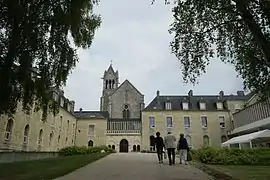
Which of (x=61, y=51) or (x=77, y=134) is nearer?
(x=61, y=51)

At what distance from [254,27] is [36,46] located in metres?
8.35

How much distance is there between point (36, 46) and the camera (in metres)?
11.7

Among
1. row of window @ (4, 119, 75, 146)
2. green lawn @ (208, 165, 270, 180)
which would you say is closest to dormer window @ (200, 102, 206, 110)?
row of window @ (4, 119, 75, 146)

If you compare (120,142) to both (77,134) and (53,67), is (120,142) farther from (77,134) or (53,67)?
Result: (53,67)

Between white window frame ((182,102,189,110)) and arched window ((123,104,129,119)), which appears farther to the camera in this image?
arched window ((123,104,129,119))

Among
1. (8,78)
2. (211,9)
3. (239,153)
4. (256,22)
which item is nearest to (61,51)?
(8,78)

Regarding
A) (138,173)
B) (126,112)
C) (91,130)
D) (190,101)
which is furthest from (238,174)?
(126,112)

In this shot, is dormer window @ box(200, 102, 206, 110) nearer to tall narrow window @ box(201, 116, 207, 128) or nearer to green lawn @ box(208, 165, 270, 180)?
tall narrow window @ box(201, 116, 207, 128)

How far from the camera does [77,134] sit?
4888cm

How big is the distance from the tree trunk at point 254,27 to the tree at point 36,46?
6.93m

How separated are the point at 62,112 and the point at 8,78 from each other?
30489mm

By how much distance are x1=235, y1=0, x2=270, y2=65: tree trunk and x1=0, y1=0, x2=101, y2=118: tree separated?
6926 millimetres

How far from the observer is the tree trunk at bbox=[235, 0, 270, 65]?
8547mm

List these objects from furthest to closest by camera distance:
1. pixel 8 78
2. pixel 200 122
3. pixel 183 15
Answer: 1. pixel 200 122
2. pixel 8 78
3. pixel 183 15
